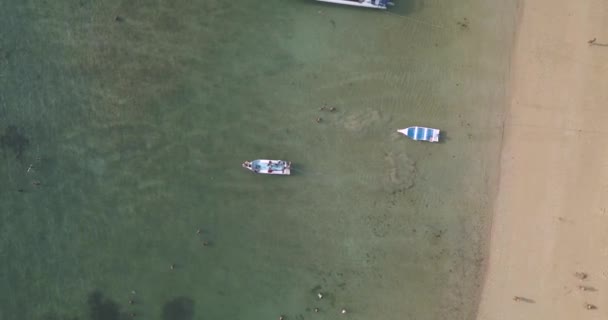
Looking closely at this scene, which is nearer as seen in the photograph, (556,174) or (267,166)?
(267,166)

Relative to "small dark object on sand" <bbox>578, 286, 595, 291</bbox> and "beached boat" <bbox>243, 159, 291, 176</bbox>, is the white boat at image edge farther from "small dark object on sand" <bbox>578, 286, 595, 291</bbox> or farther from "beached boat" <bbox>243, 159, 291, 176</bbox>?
"small dark object on sand" <bbox>578, 286, 595, 291</bbox>

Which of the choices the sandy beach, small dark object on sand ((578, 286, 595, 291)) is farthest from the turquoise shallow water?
small dark object on sand ((578, 286, 595, 291))

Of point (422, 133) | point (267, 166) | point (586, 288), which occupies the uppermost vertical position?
point (422, 133)

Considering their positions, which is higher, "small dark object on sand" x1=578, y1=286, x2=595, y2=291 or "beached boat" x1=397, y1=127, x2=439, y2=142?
"beached boat" x1=397, y1=127, x2=439, y2=142

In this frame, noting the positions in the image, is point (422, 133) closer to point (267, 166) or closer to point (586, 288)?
point (267, 166)

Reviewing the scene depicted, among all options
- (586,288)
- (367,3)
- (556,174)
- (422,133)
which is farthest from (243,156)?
(586,288)

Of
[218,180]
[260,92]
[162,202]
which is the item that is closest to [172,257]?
[162,202]

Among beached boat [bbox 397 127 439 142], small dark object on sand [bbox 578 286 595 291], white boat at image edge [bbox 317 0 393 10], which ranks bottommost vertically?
small dark object on sand [bbox 578 286 595 291]

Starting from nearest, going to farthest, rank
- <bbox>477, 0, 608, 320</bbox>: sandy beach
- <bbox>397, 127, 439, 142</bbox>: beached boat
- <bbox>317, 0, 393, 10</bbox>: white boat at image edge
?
<bbox>317, 0, 393, 10</bbox>: white boat at image edge < <bbox>397, 127, 439, 142</bbox>: beached boat < <bbox>477, 0, 608, 320</bbox>: sandy beach

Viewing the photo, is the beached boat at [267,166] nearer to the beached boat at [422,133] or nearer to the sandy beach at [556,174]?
the beached boat at [422,133]
